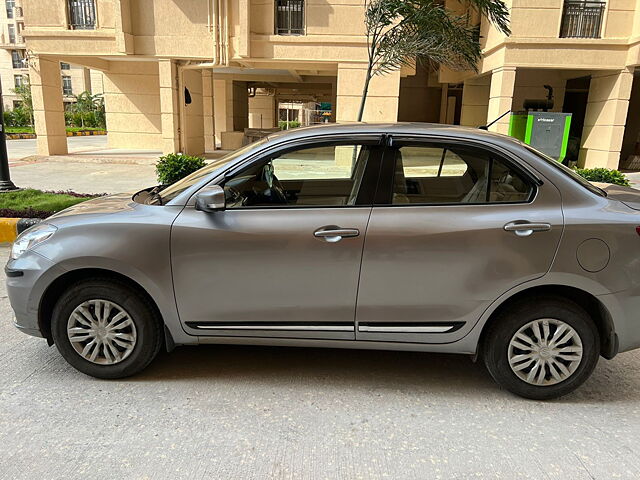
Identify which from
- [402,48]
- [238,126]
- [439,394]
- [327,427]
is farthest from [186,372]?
[238,126]

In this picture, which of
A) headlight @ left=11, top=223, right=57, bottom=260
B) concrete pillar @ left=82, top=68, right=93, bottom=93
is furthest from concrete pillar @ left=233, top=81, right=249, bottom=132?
concrete pillar @ left=82, top=68, right=93, bottom=93

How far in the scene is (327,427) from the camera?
3.02 m

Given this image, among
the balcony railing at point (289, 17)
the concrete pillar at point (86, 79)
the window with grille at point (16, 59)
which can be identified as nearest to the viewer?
the balcony railing at point (289, 17)

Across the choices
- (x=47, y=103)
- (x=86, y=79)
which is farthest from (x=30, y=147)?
(x=86, y=79)

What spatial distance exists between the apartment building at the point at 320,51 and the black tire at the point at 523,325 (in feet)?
41.9

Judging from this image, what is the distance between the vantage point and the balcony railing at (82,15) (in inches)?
659

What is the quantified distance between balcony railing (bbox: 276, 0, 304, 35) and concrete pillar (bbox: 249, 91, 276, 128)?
24194mm

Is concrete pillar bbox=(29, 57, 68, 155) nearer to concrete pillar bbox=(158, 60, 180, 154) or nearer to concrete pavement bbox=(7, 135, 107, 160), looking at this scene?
concrete pavement bbox=(7, 135, 107, 160)

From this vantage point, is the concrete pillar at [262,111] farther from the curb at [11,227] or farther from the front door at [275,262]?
the front door at [275,262]

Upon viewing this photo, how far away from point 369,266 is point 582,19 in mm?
15201

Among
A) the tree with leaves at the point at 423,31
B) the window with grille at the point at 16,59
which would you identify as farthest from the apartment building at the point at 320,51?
the window with grille at the point at 16,59

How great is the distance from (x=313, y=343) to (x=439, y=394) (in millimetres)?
904

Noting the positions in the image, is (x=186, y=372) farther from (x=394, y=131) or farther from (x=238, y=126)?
(x=238, y=126)

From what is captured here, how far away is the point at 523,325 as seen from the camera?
3.22 meters
